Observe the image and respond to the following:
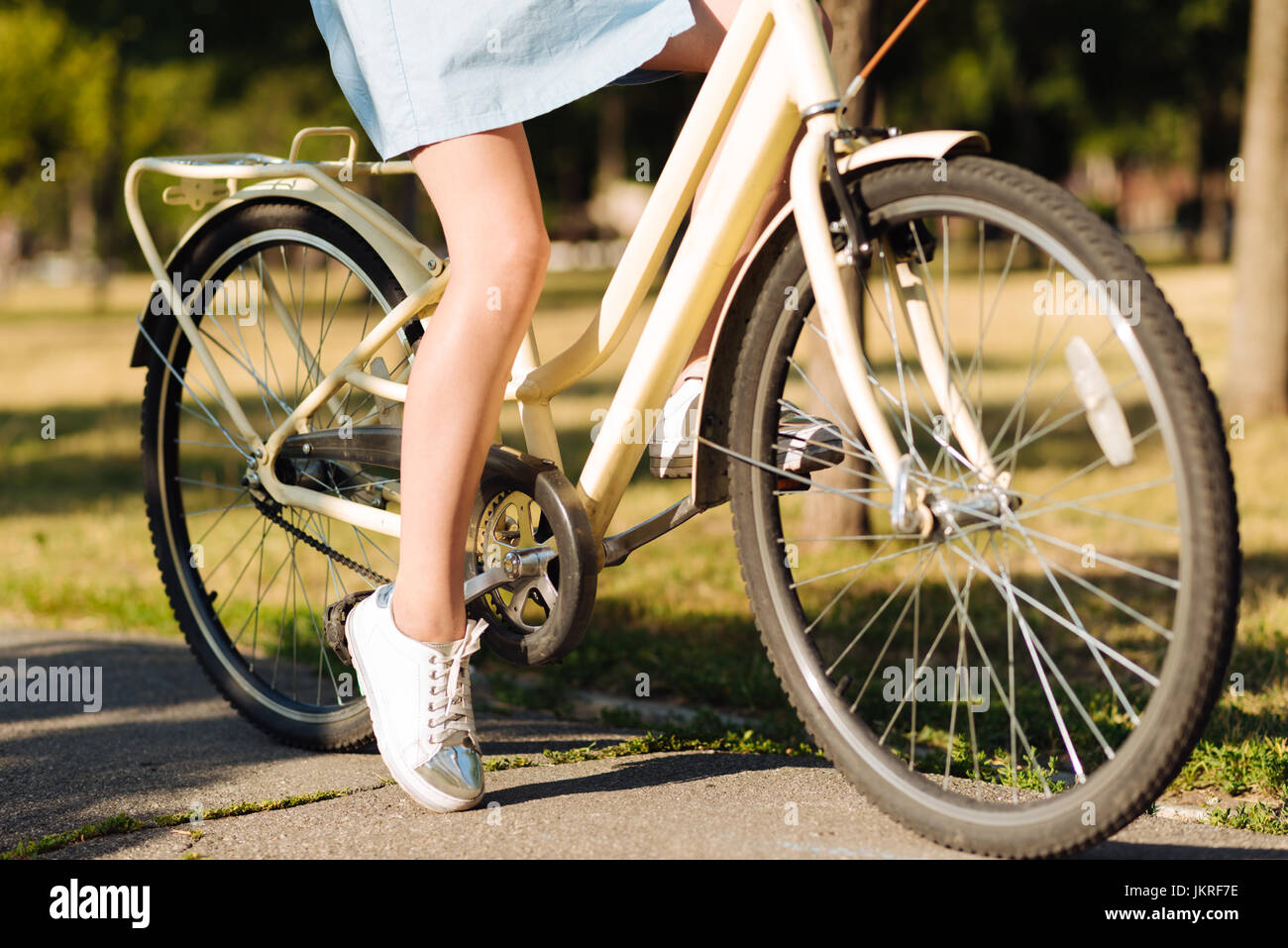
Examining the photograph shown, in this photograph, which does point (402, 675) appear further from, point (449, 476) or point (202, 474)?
point (202, 474)

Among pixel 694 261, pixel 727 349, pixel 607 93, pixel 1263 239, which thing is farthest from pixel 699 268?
pixel 607 93

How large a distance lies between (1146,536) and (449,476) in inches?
165

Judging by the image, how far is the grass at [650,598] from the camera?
3324mm

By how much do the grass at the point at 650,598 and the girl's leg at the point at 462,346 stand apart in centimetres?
75

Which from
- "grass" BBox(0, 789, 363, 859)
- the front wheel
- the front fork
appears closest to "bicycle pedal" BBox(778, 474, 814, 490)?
the front wheel

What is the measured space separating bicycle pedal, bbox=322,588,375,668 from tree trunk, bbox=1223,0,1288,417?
24.4ft

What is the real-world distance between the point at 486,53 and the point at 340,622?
114 cm

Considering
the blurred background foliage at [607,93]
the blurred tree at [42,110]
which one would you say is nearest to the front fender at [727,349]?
the blurred background foliage at [607,93]

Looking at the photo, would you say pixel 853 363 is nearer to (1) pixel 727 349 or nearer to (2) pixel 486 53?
(1) pixel 727 349

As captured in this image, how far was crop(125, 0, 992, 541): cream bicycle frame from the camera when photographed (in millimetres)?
2213

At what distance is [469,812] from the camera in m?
2.49

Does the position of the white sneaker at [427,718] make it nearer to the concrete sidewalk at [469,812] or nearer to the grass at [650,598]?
the concrete sidewalk at [469,812]

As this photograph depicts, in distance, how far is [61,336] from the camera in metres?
22.0

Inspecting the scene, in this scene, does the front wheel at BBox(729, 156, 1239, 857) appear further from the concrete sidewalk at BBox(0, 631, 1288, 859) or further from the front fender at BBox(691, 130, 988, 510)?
the concrete sidewalk at BBox(0, 631, 1288, 859)
